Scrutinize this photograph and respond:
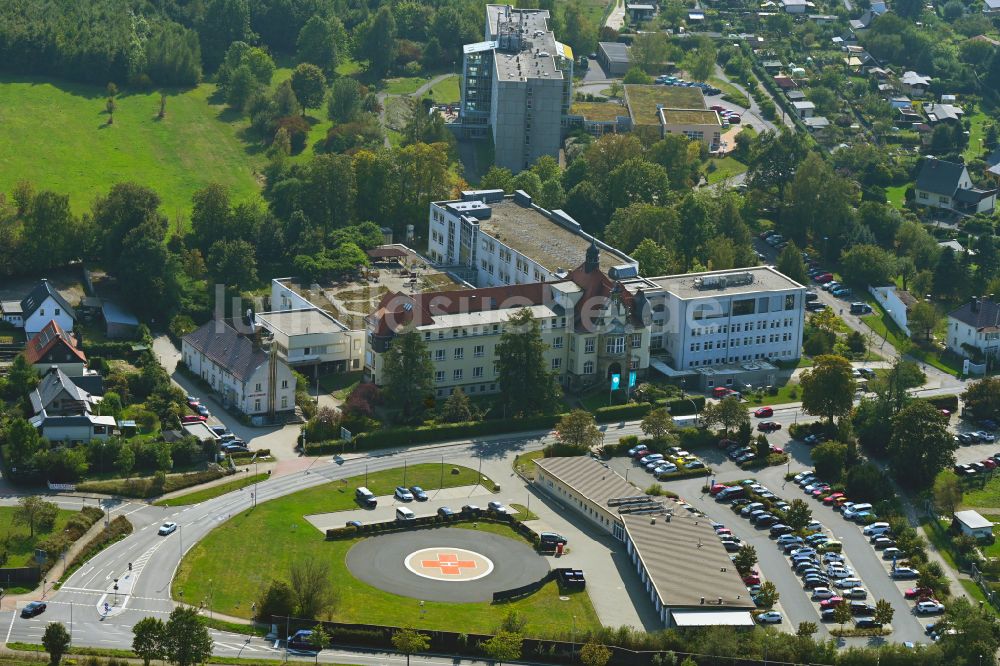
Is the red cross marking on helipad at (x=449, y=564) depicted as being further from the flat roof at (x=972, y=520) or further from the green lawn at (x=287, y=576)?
the flat roof at (x=972, y=520)

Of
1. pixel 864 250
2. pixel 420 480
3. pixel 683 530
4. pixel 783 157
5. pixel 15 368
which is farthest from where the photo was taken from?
pixel 783 157

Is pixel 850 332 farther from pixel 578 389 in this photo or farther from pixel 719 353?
pixel 578 389

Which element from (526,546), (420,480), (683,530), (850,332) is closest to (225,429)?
(420,480)

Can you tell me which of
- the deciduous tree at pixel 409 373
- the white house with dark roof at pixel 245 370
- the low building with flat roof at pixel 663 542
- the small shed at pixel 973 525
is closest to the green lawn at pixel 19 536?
the white house with dark roof at pixel 245 370

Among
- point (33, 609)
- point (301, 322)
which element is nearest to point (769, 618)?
point (33, 609)

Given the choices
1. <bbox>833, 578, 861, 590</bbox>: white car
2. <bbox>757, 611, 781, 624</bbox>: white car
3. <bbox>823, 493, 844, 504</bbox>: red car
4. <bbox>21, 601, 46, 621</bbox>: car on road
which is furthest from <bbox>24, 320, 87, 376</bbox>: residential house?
<bbox>833, 578, 861, 590</bbox>: white car

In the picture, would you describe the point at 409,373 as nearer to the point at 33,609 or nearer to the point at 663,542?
the point at 663,542
